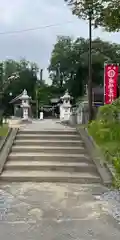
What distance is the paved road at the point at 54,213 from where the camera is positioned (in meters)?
5.26

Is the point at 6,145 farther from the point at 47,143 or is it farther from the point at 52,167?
the point at 52,167

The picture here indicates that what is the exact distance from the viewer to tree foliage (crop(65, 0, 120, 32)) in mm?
9789

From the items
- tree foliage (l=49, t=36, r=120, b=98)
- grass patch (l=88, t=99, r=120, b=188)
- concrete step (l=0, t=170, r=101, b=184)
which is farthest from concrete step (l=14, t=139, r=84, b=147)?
tree foliage (l=49, t=36, r=120, b=98)

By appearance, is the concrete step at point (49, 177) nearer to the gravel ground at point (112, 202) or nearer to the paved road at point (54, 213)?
the paved road at point (54, 213)

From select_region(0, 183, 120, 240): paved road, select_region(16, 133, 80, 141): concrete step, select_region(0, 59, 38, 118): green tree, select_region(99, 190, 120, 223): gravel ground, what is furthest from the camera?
select_region(0, 59, 38, 118): green tree

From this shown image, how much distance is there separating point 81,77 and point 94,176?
50465mm

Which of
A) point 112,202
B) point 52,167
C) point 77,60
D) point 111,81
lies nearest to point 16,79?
point 77,60

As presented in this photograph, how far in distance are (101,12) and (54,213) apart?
6.46 metres

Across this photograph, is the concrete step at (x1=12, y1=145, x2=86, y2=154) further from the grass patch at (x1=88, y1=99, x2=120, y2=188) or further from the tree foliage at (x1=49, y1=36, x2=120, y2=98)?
the tree foliage at (x1=49, y1=36, x2=120, y2=98)

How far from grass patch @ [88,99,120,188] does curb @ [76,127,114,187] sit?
14cm

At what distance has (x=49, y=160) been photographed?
10094mm

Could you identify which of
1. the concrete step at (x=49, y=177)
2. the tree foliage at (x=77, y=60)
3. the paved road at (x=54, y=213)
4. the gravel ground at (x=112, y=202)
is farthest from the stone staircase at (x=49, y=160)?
the tree foliage at (x=77, y=60)

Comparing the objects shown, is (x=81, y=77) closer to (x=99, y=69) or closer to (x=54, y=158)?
(x=99, y=69)

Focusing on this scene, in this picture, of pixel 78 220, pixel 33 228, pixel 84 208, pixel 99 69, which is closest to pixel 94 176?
pixel 84 208
